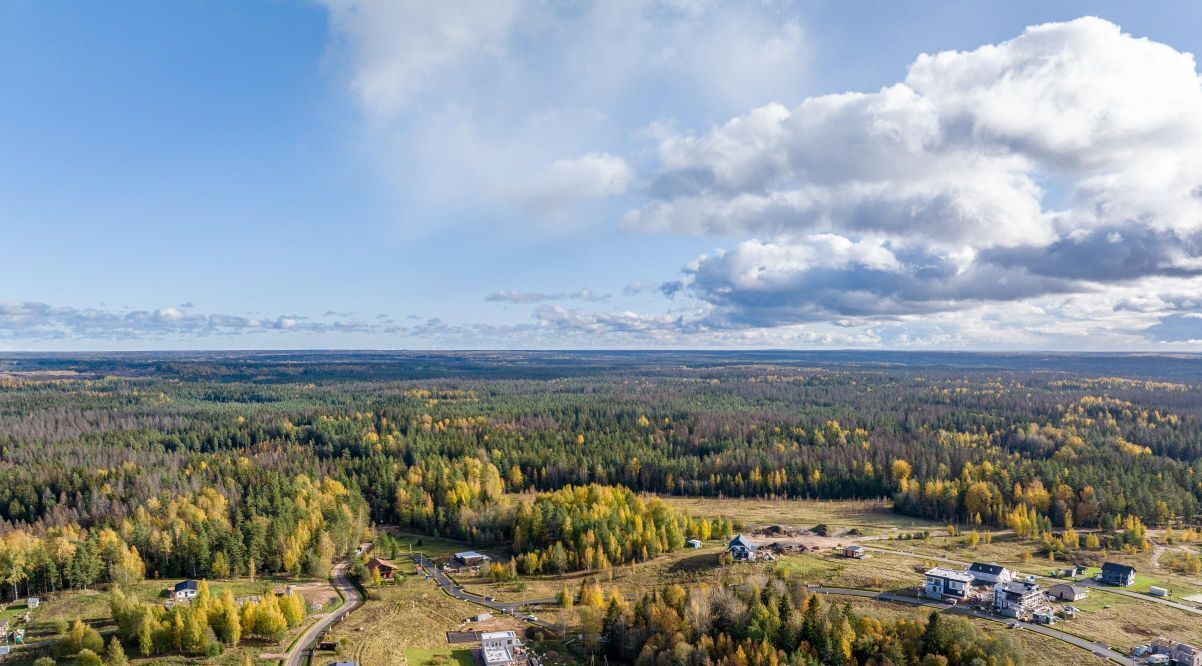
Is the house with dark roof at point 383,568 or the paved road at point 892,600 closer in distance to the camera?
the paved road at point 892,600

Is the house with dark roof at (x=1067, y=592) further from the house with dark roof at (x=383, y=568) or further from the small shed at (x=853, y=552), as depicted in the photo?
the house with dark roof at (x=383, y=568)

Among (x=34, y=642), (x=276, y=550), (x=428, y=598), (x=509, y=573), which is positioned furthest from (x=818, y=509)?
(x=34, y=642)

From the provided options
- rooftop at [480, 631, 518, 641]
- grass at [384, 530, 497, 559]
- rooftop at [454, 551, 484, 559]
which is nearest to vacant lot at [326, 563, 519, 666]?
rooftop at [480, 631, 518, 641]

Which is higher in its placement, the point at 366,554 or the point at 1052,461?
the point at 1052,461

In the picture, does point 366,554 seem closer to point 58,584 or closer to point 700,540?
point 58,584

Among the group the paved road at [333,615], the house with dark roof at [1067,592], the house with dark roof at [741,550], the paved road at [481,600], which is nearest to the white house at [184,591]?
the paved road at [333,615]
